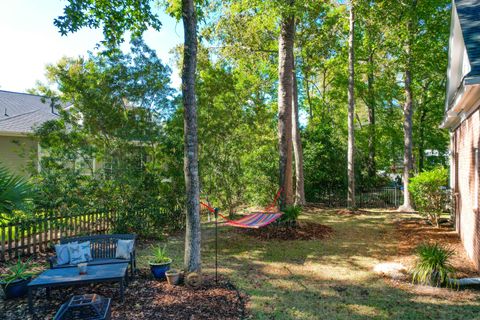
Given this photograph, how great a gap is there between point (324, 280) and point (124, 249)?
135 inches

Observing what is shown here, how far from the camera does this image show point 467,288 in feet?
16.7

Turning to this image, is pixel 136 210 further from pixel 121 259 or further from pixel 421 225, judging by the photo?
pixel 421 225

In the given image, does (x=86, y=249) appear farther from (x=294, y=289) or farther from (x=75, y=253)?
(x=294, y=289)

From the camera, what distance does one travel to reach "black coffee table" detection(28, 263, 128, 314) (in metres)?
4.34

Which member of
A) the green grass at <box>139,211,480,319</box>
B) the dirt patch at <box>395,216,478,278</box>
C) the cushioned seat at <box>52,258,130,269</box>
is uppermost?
the cushioned seat at <box>52,258,130,269</box>

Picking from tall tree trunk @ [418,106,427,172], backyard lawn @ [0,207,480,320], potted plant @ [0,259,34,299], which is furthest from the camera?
tall tree trunk @ [418,106,427,172]

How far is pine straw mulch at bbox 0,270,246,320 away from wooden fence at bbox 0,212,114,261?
2.35 m

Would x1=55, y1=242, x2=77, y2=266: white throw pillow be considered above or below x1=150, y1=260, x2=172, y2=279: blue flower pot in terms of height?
above

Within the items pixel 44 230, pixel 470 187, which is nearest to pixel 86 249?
pixel 44 230

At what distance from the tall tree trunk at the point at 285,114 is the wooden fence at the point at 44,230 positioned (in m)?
4.83

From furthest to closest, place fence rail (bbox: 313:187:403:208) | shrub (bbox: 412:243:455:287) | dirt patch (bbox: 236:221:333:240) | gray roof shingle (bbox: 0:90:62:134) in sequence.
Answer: fence rail (bbox: 313:187:403:208)
gray roof shingle (bbox: 0:90:62:134)
dirt patch (bbox: 236:221:333:240)
shrub (bbox: 412:243:455:287)

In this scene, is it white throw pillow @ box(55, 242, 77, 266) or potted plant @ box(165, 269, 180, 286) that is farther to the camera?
white throw pillow @ box(55, 242, 77, 266)

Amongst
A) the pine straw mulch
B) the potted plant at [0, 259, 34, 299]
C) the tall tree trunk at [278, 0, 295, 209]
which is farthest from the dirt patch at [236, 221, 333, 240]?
the potted plant at [0, 259, 34, 299]

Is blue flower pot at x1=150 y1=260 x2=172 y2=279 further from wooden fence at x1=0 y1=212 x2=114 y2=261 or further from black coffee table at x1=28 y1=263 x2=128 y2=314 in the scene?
wooden fence at x1=0 y1=212 x2=114 y2=261
